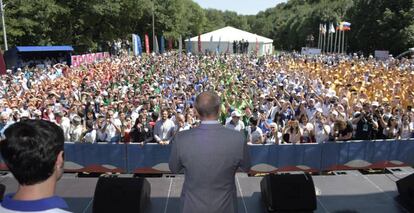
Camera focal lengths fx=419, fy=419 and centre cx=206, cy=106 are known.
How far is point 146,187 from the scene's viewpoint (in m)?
6.27

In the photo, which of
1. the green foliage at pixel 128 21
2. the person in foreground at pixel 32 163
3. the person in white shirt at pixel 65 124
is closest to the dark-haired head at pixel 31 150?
the person in foreground at pixel 32 163

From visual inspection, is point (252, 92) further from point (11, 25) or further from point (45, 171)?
point (11, 25)

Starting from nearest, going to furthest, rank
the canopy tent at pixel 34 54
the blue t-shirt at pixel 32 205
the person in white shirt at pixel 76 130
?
the blue t-shirt at pixel 32 205 < the person in white shirt at pixel 76 130 < the canopy tent at pixel 34 54

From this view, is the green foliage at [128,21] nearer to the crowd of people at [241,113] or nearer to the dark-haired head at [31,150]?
the crowd of people at [241,113]

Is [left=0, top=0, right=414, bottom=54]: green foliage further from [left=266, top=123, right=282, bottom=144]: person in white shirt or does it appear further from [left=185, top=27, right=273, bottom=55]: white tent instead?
[left=266, top=123, right=282, bottom=144]: person in white shirt

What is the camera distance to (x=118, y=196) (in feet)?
18.2

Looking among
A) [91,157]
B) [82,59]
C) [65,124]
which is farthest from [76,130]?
[82,59]

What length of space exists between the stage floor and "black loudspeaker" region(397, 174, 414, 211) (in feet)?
0.41

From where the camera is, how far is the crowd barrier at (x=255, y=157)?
9.10 meters

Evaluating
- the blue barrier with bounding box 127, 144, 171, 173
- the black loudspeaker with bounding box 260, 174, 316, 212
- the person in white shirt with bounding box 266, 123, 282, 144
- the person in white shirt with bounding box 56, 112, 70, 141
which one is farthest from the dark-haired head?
the person in white shirt with bounding box 56, 112, 70, 141

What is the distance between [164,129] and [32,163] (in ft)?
24.9

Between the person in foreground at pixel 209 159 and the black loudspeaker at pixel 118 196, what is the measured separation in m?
2.51

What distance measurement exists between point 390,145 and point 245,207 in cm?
435

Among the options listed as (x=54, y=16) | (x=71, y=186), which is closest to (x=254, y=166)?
(x=71, y=186)
